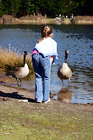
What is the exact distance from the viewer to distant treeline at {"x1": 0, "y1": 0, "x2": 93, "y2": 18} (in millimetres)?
96562

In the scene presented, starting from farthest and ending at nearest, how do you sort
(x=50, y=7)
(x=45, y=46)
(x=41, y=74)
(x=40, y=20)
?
(x=50, y=7) → (x=40, y=20) → (x=41, y=74) → (x=45, y=46)

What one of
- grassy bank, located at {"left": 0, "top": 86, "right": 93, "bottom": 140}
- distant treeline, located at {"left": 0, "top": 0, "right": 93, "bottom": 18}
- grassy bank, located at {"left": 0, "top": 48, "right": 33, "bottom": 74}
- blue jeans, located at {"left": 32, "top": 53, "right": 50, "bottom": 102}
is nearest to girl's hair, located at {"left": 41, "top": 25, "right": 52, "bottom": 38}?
blue jeans, located at {"left": 32, "top": 53, "right": 50, "bottom": 102}

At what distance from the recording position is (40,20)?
93.0 m

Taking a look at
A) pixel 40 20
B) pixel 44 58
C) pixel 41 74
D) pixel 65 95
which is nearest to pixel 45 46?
pixel 44 58

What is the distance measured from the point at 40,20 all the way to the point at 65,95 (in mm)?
79236

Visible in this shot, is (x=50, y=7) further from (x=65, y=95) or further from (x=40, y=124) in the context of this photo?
(x=40, y=124)

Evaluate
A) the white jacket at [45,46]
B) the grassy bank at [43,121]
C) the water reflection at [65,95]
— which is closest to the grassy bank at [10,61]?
the water reflection at [65,95]

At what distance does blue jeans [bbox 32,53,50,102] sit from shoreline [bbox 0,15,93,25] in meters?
76.3

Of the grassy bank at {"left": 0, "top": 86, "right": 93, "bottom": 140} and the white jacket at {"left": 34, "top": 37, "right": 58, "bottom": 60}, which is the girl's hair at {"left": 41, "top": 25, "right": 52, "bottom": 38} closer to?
the white jacket at {"left": 34, "top": 37, "right": 58, "bottom": 60}

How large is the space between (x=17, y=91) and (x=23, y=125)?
612 centimetres

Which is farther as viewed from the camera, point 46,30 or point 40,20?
point 40,20

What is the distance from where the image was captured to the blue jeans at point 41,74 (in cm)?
1011

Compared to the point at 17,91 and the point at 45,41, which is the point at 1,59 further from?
the point at 45,41

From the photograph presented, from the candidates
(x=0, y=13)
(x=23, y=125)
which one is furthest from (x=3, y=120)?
(x=0, y=13)
